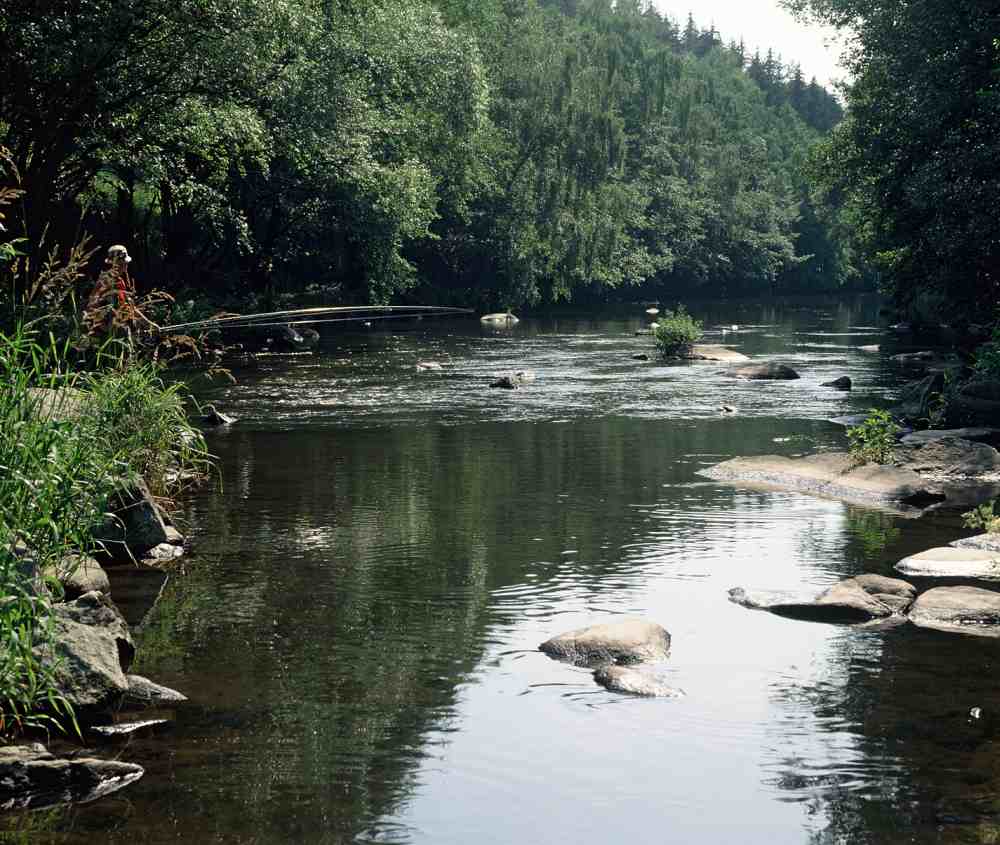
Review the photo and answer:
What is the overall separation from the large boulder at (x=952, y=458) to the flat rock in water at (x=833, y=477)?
1.46ft

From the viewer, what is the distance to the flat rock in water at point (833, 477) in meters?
15.1

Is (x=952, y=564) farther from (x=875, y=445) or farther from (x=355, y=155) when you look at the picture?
(x=355, y=155)

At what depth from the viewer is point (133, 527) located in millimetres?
11625

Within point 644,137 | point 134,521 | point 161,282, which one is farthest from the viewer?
point 644,137

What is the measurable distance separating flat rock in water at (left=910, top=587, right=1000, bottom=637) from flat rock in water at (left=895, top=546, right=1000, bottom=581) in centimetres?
104

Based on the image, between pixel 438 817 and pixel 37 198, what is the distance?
23.6 meters

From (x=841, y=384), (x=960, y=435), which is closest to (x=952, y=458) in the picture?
(x=960, y=435)

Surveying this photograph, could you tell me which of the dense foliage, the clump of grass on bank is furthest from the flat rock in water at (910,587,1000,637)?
the dense foliage

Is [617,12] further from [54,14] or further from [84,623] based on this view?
[84,623]

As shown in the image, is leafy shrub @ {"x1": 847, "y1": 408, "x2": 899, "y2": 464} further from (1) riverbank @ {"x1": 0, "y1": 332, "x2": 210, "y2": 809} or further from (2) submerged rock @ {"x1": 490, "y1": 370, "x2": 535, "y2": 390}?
(2) submerged rock @ {"x1": 490, "y1": 370, "x2": 535, "y2": 390}

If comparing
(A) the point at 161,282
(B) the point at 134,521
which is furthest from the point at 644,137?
(B) the point at 134,521

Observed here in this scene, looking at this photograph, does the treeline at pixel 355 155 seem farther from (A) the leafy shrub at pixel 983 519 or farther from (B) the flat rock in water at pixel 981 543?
(A) the leafy shrub at pixel 983 519

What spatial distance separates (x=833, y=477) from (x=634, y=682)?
8333mm

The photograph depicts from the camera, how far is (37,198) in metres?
27.0
